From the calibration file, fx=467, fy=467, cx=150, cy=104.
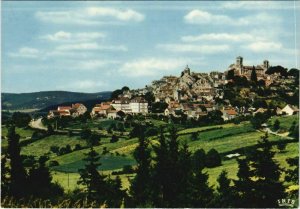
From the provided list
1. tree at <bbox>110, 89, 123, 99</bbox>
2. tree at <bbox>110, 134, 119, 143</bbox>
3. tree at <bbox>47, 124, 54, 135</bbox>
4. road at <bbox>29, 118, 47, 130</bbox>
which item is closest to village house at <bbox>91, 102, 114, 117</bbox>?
tree at <bbox>110, 89, 123, 99</bbox>

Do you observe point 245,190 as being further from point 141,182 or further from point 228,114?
point 228,114

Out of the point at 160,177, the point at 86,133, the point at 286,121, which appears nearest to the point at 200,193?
the point at 160,177

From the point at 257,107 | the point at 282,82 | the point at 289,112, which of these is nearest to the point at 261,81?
the point at 282,82

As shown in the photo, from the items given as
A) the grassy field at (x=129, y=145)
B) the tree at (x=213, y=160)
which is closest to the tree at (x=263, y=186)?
the grassy field at (x=129, y=145)

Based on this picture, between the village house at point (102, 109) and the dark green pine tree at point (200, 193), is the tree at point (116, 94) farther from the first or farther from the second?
the dark green pine tree at point (200, 193)

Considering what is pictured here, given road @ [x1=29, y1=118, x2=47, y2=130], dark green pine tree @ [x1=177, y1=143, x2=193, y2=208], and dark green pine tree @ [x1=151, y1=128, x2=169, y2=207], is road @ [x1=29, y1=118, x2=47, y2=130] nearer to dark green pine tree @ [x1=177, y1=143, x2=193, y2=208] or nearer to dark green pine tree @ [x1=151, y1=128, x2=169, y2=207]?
dark green pine tree @ [x1=177, y1=143, x2=193, y2=208]

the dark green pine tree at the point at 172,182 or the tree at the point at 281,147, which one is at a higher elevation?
the dark green pine tree at the point at 172,182
